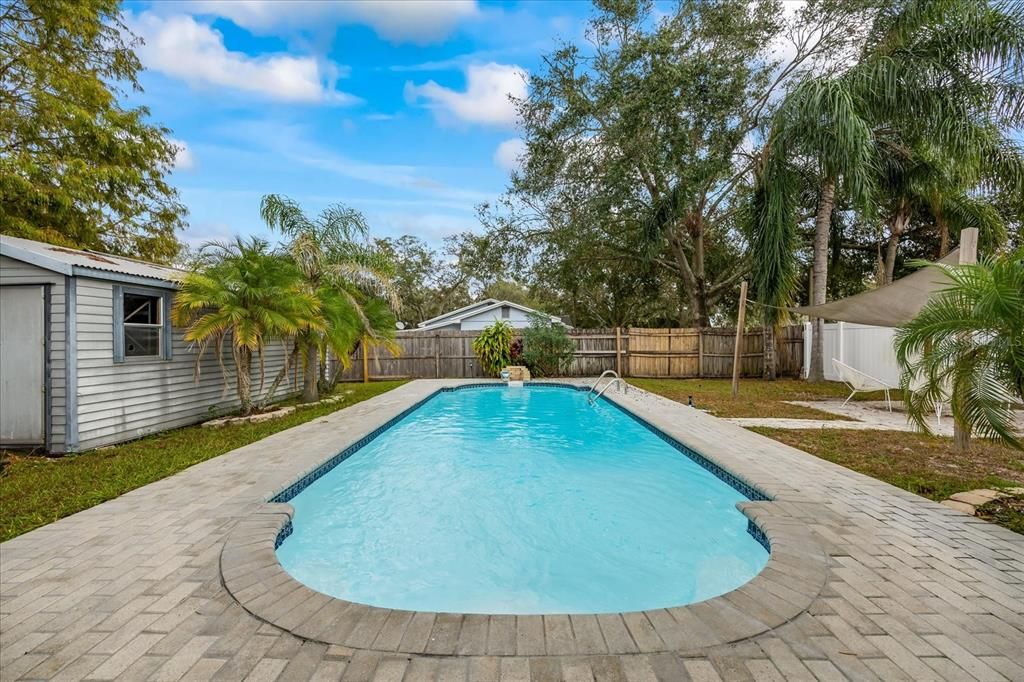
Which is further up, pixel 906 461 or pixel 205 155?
pixel 205 155

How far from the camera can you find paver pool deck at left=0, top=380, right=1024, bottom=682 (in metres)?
1.82

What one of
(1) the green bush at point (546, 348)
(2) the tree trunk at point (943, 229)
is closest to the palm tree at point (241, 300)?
(1) the green bush at point (546, 348)

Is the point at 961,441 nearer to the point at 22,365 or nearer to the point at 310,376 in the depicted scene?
the point at 310,376

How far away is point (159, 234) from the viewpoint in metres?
14.6

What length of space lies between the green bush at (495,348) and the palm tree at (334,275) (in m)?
3.91

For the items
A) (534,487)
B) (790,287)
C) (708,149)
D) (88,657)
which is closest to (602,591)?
(534,487)

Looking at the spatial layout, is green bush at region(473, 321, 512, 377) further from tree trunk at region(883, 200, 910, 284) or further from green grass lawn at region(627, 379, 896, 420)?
tree trunk at region(883, 200, 910, 284)

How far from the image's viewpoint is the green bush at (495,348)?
563 inches

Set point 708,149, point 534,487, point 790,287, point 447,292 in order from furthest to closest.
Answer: point 447,292 < point 708,149 < point 790,287 < point 534,487

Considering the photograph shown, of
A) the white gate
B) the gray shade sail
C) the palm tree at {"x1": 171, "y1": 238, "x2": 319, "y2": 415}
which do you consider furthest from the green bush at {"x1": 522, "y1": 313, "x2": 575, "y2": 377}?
the white gate

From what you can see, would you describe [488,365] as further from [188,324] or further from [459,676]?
[459,676]

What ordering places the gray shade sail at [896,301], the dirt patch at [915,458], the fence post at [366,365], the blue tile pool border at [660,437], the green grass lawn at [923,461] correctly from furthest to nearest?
1. the fence post at [366,365]
2. the gray shade sail at [896,301]
3. the dirt patch at [915,458]
4. the green grass lawn at [923,461]
5. the blue tile pool border at [660,437]

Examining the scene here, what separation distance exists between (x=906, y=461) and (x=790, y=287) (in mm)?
6739

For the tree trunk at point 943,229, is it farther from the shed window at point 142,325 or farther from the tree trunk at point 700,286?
the shed window at point 142,325
